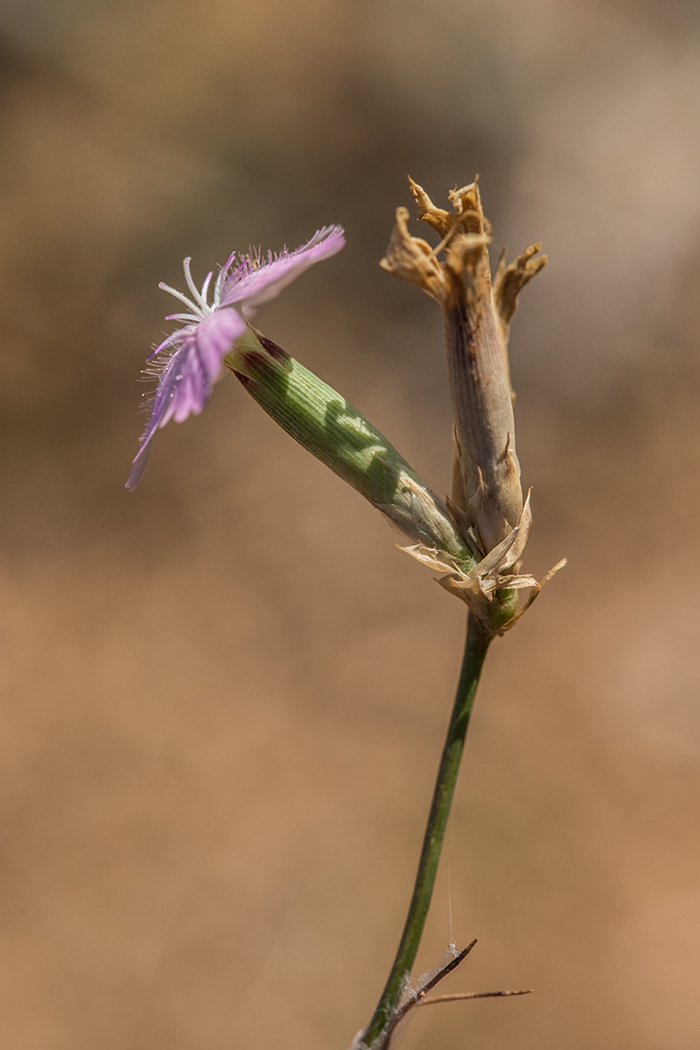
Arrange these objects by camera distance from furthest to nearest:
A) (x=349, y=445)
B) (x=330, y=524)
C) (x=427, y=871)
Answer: (x=330, y=524)
(x=349, y=445)
(x=427, y=871)

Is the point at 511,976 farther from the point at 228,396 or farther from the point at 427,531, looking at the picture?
the point at 228,396

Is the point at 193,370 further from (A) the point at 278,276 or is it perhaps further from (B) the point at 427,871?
(B) the point at 427,871

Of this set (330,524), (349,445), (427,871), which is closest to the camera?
(427,871)

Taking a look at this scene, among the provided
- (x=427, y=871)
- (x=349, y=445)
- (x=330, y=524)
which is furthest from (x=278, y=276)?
(x=330, y=524)

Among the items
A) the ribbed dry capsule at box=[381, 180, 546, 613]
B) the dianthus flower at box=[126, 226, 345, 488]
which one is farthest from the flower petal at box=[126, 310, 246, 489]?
the ribbed dry capsule at box=[381, 180, 546, 613]

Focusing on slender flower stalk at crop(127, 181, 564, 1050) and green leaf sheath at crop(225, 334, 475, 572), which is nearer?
slender flower stalk at crop(127, 181, 564, 1050)

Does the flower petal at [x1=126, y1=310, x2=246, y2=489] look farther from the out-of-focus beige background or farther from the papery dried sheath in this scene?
the out-of-focus beige background

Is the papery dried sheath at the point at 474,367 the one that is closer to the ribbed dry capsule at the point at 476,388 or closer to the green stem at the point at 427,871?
the ribbed dry capsule at the point at 476,388

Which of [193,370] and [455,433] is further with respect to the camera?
[455,433]

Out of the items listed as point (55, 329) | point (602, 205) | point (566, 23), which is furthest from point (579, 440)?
point (55, 329)
